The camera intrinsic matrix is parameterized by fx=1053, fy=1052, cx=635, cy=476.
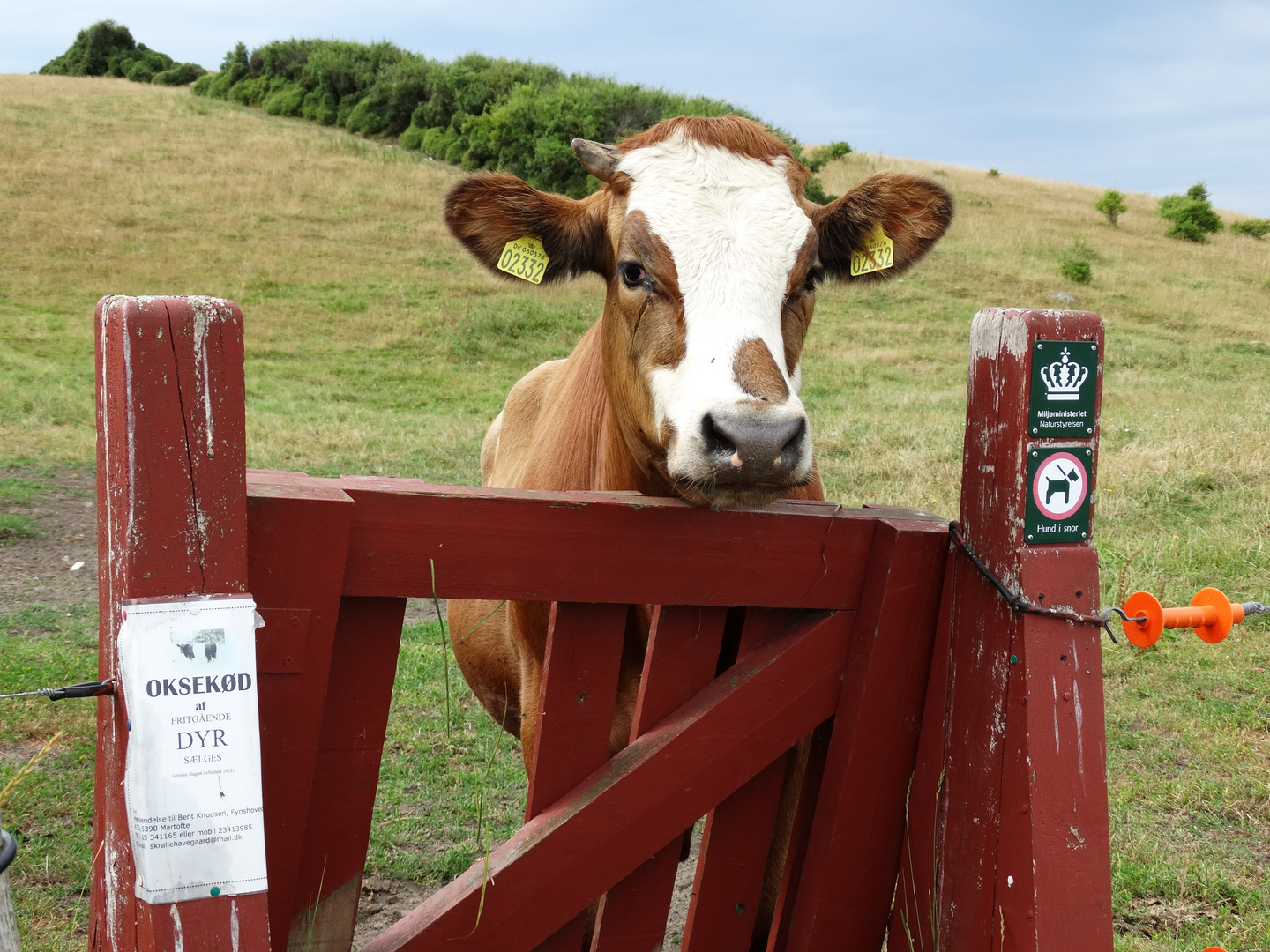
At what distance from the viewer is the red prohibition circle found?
202 cm

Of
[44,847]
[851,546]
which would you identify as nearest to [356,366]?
[44,847]

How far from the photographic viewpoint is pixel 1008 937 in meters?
2.05

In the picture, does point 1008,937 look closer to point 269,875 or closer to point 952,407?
point 269,875

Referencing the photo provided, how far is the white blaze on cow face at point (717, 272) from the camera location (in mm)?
2195

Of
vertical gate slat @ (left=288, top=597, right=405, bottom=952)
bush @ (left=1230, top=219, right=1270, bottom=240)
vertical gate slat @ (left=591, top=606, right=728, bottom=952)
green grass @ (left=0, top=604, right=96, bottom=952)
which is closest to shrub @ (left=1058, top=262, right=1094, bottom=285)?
bush @ (left=1230, top=219, right=1270, bottom=240)

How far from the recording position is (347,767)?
6.34 ft

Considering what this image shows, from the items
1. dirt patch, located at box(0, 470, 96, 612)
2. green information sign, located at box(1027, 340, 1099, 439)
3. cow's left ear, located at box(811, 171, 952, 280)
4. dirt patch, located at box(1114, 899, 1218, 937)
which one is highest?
cow's left ear, located at box(811, 171, 952, 280)

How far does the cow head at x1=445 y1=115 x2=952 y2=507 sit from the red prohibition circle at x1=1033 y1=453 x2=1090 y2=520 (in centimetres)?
45

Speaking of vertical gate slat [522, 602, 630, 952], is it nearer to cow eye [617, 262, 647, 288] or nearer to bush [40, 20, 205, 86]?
→ cow eye [617, 262, 647, 288]

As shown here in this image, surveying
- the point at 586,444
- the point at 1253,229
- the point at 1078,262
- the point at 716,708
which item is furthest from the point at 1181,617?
the point at 1253,229

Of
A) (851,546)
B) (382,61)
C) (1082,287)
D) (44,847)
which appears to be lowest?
(44,847)

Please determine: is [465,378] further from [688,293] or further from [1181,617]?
[1181,617]

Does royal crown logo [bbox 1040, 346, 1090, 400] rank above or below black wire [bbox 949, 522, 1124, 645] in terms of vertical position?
above

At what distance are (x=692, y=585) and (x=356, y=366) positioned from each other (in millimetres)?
18087
